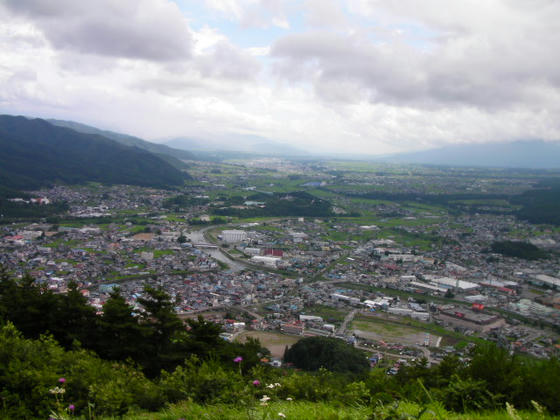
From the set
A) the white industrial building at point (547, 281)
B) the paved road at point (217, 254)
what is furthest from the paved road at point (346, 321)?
the white industrial building at point (547, 281)

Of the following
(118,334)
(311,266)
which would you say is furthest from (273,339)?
(311,266)

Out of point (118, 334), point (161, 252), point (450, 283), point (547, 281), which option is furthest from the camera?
point (161, 252)

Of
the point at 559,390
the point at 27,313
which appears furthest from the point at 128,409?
the point at 27,313

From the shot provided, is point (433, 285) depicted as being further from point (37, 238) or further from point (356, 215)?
point (37, 238)

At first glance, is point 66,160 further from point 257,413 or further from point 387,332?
point 257,413

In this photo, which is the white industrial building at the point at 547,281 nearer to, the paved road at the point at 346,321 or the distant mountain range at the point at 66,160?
the paved road at the point at 346,321

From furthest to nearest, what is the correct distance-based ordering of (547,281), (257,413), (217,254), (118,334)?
(217,254) < (547,281) < (118,334) < (257,413)
